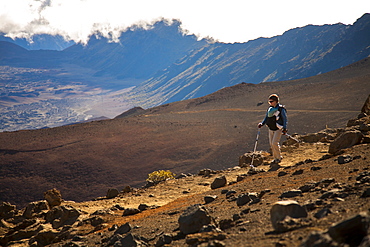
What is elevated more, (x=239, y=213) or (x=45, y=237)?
(x=239, y=213)

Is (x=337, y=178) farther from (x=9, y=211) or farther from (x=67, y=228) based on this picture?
(x=9, y=211)

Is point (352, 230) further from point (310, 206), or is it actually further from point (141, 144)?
point (141, 144)

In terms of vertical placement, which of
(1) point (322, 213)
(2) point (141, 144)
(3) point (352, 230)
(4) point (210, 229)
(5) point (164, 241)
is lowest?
(2) point (141, 144)

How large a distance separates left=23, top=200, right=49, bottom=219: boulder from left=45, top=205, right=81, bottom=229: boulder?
3.32 feet

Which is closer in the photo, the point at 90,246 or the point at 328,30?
the point at 90,246

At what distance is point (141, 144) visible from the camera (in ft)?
131

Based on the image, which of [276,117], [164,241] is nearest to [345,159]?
[276,117]

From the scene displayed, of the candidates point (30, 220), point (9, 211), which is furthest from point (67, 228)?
point (9, 211)

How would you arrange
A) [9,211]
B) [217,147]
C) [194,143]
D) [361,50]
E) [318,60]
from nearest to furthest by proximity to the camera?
1. [9,211]
2. [217,147]
3. [194,143]
4. [361,50]
5. [318,60]

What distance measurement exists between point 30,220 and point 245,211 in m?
6.29

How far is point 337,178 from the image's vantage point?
6.46 m

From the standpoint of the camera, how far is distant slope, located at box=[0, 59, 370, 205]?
3111 centimetres

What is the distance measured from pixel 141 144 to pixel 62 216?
102 ft

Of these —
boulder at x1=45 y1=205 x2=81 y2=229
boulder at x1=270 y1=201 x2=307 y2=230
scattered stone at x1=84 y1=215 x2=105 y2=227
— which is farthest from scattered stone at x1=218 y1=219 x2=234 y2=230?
boulder at x1=45 y1=205 x2=81 y2=229
